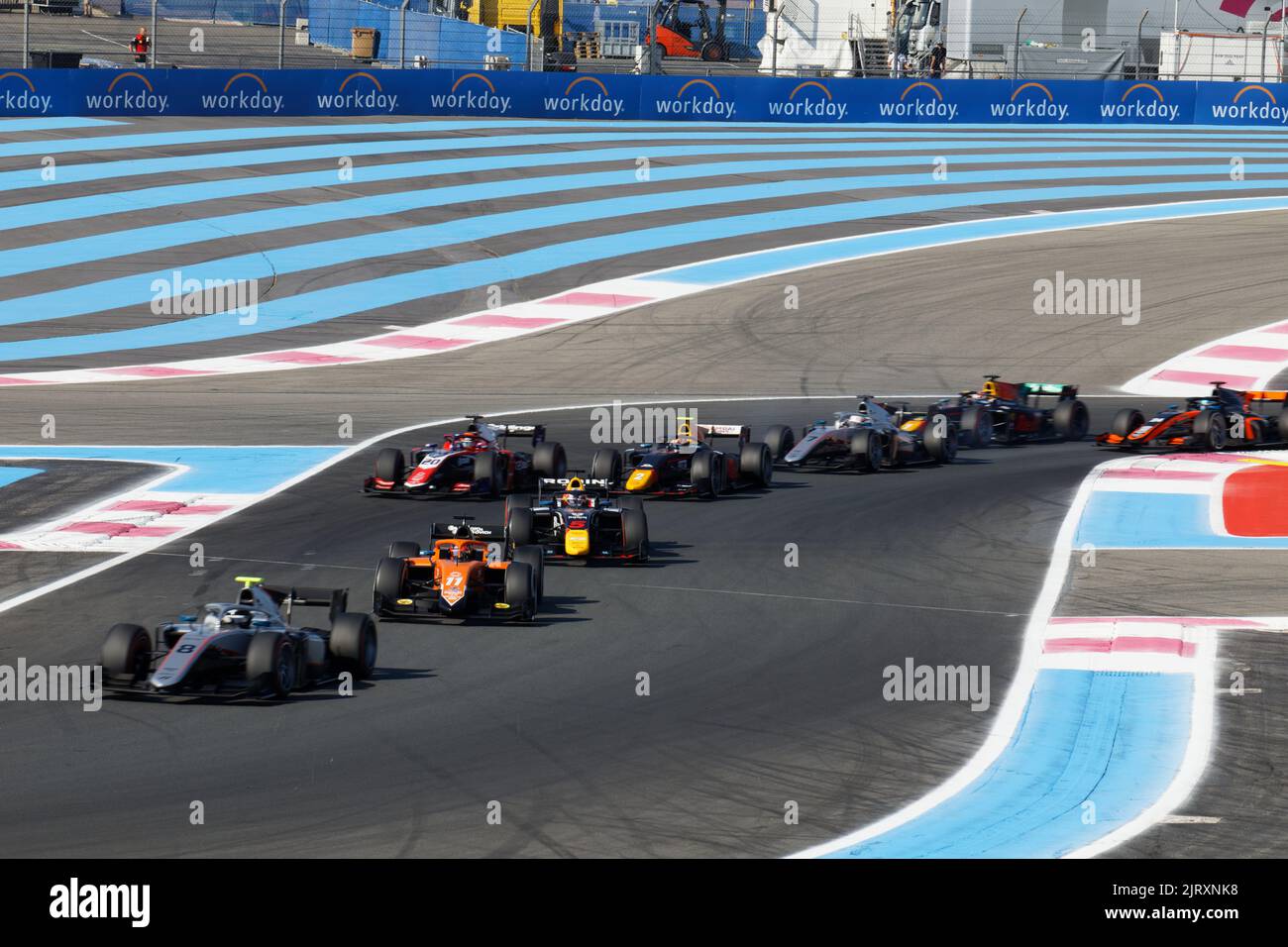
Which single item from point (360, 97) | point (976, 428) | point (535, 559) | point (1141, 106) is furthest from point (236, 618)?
point (1141, 106)

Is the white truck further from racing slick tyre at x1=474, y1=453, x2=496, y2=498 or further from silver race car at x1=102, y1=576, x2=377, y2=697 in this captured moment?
silver race car at x1=102, y1=576, x2=377, y2=697

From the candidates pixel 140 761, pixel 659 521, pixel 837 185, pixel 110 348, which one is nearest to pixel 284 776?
pixel 140 761

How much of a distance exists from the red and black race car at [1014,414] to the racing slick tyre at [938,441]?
842 mm

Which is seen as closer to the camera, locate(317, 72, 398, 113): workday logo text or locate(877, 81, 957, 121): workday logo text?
locate(317, 72, 398, 113): workday logo text

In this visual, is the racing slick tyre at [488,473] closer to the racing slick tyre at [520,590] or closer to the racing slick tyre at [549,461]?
the racing slick tyre at [549,461]

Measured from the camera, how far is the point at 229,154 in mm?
39875

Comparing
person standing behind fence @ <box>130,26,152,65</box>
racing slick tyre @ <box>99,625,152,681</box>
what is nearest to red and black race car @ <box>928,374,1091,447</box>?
Answer: racing slick tyre @ <box>99,625,152,681</box>

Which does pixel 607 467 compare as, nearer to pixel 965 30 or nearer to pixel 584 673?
pixel 584 673

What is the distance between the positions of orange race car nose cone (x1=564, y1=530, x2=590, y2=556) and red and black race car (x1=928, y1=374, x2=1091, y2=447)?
8262 millimetres

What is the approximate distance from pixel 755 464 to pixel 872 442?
2.02m

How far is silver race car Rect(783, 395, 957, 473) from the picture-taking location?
859 inches

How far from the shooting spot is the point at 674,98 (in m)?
44.5
